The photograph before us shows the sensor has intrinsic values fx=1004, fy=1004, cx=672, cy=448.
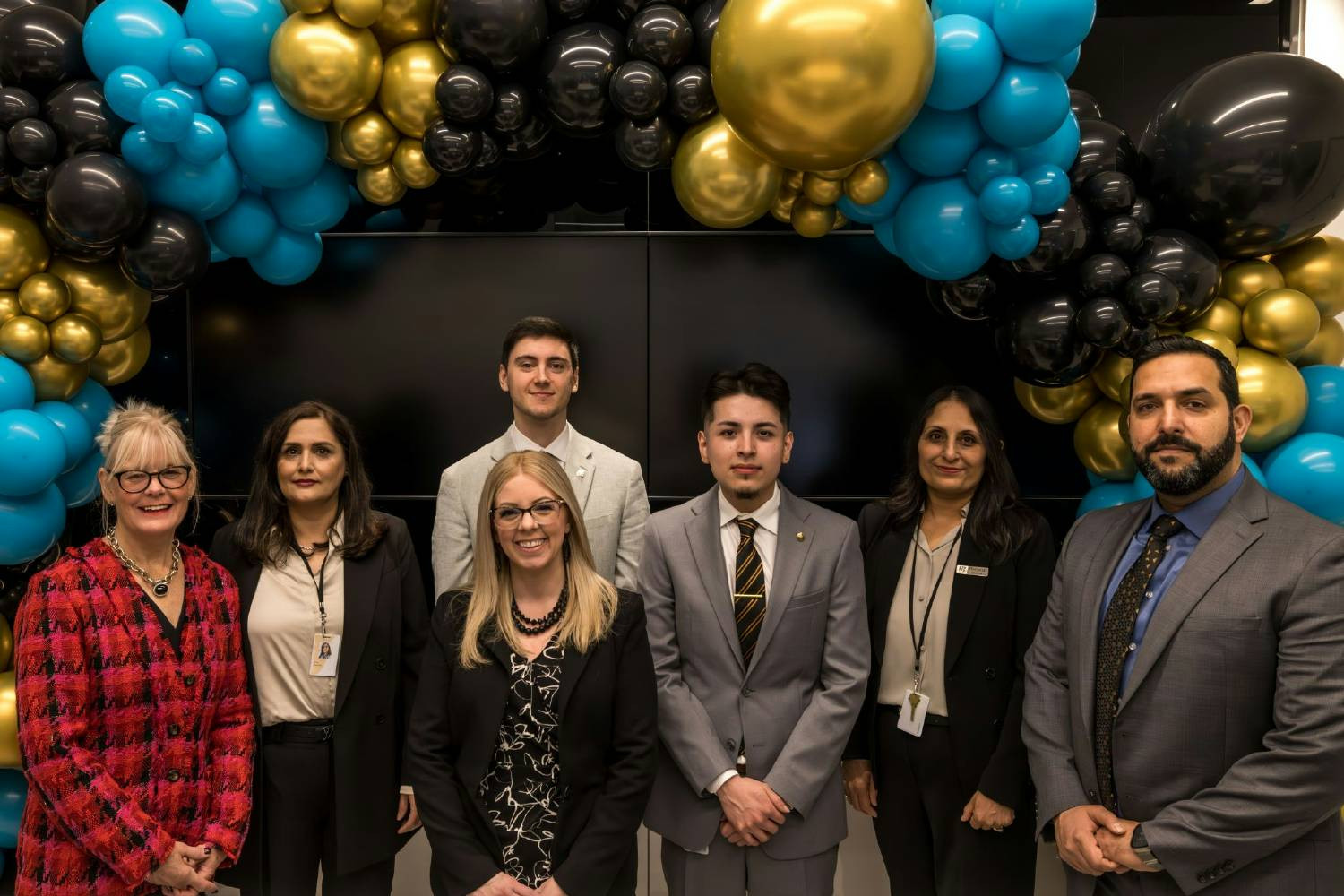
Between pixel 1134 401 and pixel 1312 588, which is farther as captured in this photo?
pixel 1134 401

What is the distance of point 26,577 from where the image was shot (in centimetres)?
285

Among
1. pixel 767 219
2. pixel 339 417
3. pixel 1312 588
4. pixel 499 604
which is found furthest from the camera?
pixel 767 219

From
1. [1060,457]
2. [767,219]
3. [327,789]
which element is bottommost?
[327,789]

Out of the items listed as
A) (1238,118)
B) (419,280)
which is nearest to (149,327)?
(419,280)

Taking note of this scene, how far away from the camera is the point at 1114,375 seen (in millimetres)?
2836

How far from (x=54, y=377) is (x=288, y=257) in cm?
70

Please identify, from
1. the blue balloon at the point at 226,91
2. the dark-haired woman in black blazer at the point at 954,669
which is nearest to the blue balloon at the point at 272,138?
the blue balloon at the point at 226,91

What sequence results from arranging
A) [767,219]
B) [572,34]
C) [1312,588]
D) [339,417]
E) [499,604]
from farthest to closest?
[767,219] < [339,417] < [572,34] < [499,604] < [1312,588]

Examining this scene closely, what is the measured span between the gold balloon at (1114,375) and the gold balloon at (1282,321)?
0.33 meters

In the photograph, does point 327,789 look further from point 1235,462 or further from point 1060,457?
point 1060,457

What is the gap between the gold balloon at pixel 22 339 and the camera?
8.59 feet

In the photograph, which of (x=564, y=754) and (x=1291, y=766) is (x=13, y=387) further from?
(x=1291, y=766)

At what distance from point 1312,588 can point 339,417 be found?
2.36 m

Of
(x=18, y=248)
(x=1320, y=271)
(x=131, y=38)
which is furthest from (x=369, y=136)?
(x=1320, y=271)
